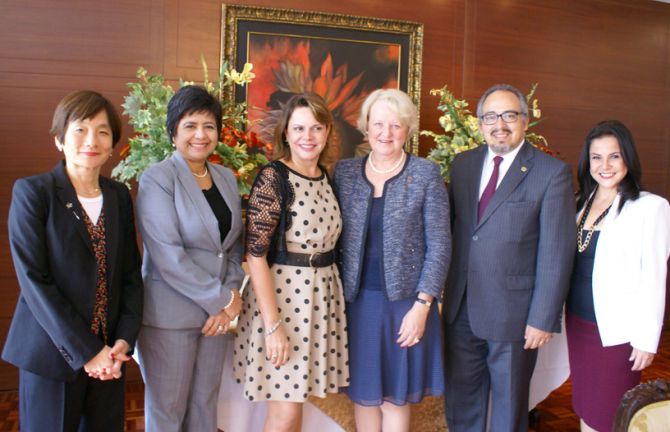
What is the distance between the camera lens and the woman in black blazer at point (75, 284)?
1.74 meters

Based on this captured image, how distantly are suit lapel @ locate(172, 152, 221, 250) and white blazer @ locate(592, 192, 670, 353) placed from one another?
1640mm

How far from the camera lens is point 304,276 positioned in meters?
2.11

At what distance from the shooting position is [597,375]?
243 centimetres

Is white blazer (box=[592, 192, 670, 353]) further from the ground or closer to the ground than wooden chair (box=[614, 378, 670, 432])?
further from the ground

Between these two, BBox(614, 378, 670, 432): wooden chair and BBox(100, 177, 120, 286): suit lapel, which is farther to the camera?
BBox(100, 177, 120, 286): suit lapel

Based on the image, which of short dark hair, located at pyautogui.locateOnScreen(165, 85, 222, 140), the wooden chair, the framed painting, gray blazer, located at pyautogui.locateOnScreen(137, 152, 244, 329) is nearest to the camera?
the wooden chair

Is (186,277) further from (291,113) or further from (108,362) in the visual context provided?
(291,113)

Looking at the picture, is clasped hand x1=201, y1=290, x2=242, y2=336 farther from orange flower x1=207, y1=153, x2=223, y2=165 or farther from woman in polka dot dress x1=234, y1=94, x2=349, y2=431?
orange flower x1=207, y1=153, x2=223, y2=165

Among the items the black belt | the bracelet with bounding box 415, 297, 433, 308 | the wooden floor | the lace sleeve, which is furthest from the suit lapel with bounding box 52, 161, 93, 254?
the wooden floor

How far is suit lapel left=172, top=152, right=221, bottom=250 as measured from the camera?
2.05 meters

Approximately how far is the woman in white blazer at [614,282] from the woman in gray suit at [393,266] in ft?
2.36

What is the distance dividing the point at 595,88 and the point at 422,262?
4.04 m

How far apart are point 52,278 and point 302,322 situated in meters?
0.88

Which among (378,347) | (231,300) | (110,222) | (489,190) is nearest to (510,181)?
(489,190)
